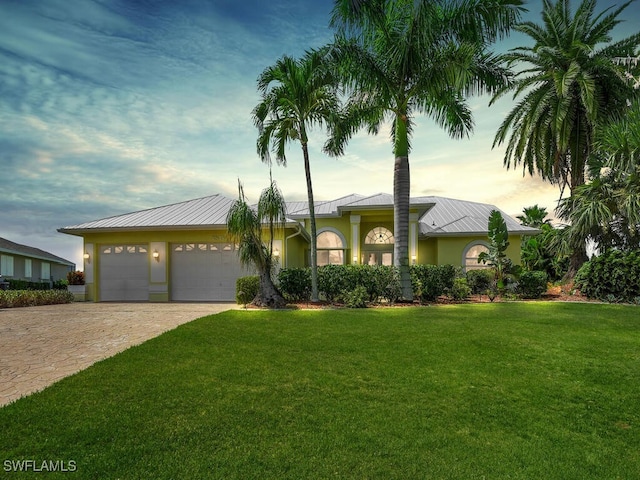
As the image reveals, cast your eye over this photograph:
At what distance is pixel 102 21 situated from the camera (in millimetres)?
9336

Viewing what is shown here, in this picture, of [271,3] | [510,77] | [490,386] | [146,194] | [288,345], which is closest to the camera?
[490,386]

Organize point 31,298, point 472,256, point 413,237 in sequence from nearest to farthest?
point 31,298 → point 413,237 → point 472,256

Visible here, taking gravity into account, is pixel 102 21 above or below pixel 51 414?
above

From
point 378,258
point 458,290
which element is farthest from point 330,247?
point 458,290

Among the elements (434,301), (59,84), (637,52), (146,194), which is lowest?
(434,301)

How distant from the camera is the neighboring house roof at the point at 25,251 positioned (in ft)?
79.2

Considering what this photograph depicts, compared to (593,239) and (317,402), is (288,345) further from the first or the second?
(593,239)

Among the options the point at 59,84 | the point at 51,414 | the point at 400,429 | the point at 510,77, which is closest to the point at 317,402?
the point at 400,429

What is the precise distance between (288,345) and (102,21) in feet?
31.1

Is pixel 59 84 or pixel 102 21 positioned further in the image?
pixel 59 84

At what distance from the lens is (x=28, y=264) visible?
27.6 m

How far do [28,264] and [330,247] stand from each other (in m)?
24.3

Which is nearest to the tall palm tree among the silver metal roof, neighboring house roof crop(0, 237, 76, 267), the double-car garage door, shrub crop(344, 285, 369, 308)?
shrub crop(344, 285, 369, 308)

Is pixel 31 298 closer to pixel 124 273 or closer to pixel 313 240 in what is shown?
pixel 124 273
